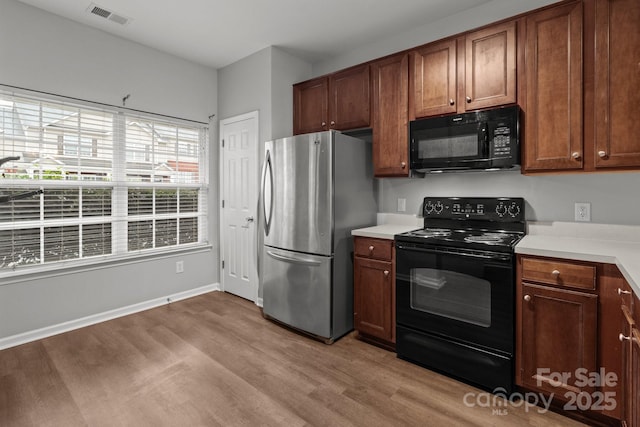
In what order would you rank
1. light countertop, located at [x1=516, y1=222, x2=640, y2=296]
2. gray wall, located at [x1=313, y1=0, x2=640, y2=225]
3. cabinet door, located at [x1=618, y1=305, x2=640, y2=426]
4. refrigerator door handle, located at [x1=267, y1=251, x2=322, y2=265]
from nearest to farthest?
1. cabinet door, located at [x1=618, y1=305, x2=640, y2=426]
2. light countertop, located at [x1=516, y1=222, x2=640, y2=296]
3. gray wall, located at [x1=313, y1=0, x2=640, y2=225]
4. refrigerator door handle, located at [x1=267, y1=251, x2=322, y2=265]

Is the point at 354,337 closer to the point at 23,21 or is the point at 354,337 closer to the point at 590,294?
the point at 590,294

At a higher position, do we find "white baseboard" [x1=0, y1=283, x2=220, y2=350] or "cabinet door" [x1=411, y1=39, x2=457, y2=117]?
"cabinet door" [x1=411, y1=39, x2=457, y2=117]

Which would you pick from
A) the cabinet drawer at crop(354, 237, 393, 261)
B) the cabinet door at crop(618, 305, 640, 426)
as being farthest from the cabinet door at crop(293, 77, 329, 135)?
the cabinet door at crop(618, 305, 640, 426)

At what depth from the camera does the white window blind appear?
2.64 meters

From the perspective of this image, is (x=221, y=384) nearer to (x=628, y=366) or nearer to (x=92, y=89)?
(x=628, y=366)

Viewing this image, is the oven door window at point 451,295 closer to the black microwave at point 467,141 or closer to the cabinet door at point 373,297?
the cabinet door at point 373,297

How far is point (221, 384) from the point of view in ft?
6.87

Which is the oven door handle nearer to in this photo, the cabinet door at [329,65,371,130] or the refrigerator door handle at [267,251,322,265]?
the refrigerator door handle at [267,251,322,265]

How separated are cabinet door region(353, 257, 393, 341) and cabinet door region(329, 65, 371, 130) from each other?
1328 millimetres

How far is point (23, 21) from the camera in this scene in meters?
2.62

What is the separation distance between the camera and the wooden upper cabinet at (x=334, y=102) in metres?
2.98

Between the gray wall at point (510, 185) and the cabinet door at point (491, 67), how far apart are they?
0.46 m

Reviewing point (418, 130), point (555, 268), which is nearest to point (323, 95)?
point (418, 130)

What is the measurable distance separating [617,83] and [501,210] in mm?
1015
